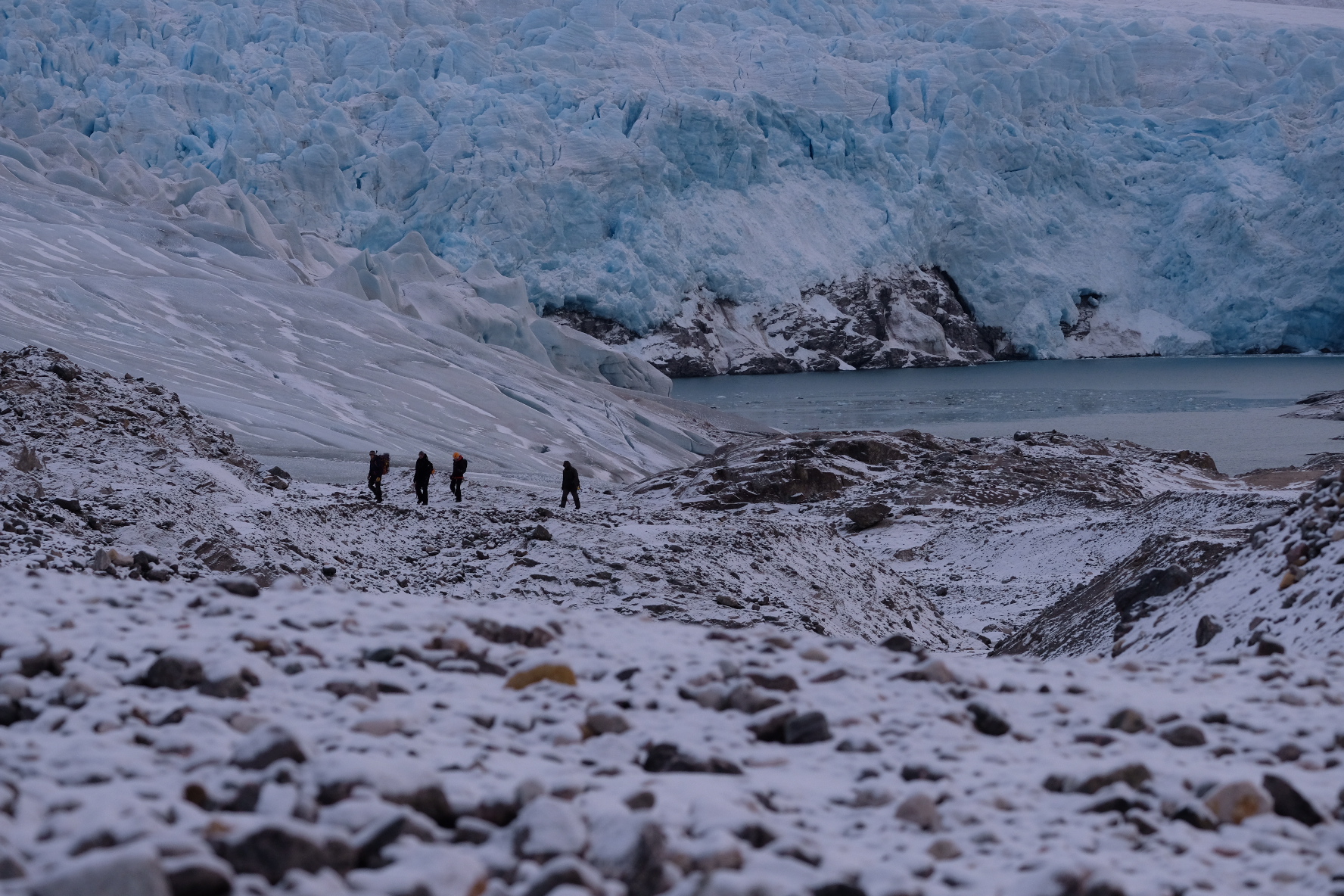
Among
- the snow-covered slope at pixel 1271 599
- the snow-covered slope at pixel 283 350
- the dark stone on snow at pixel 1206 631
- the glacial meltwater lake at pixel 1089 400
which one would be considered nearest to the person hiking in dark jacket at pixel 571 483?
the snow-covered slope at pixel 283 350

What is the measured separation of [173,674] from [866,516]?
18204mm

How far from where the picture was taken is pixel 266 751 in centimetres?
317

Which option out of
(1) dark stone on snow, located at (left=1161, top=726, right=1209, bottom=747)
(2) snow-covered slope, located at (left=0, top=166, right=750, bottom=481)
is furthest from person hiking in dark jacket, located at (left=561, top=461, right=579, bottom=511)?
(1) dark stone on snow, located at (left=1161, top=726, right=1209, bottom=747)

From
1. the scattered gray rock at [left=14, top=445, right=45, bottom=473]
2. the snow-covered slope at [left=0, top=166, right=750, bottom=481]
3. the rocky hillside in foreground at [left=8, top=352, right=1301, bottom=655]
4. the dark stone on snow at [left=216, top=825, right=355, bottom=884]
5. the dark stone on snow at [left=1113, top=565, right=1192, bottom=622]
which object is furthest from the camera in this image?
the snow-covered slope at [left=0, top=166, right=750, bottom=481]

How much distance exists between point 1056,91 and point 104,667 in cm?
8471

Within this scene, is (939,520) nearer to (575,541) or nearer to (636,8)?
(575,541)

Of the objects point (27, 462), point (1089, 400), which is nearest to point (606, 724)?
point (27, 462)

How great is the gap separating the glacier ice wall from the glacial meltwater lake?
221 inches

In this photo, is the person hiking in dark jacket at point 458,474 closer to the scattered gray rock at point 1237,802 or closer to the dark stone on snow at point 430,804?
the dark stone on snow at point 430,804

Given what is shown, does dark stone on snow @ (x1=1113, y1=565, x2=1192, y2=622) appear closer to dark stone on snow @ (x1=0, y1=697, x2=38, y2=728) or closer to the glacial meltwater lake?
dark stone on snow @ (x1=0, y1=697, x2=38, y2=728)

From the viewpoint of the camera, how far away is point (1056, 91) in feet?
266

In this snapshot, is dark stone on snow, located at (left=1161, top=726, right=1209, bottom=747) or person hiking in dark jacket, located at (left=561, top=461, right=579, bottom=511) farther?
person hiking in dark jacket, located at (left=561, top=461, right=579, bottom=511)

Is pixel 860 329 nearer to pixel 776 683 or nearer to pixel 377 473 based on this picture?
pixel 377 473

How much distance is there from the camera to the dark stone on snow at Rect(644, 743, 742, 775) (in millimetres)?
3570
